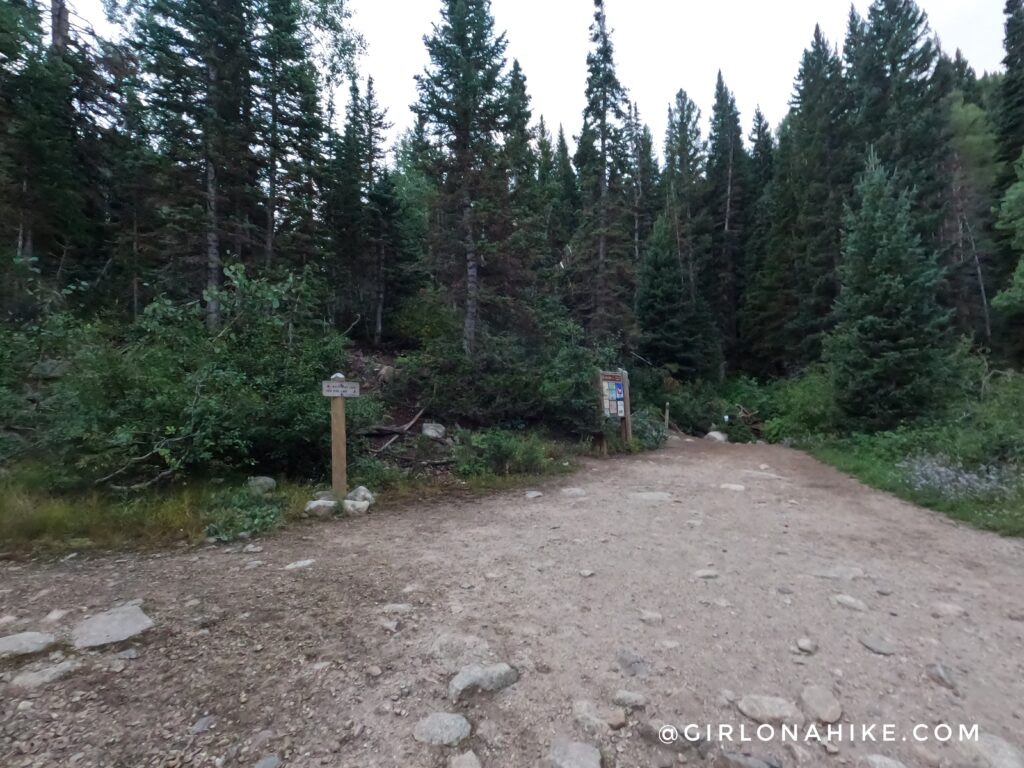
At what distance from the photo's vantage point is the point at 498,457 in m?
8.37

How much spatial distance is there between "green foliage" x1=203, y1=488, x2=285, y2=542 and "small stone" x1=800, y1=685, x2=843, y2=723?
4778 millimetres

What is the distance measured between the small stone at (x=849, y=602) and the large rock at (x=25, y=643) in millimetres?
4899

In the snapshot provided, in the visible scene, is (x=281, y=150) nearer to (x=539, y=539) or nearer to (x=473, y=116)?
(x=473, y=116)

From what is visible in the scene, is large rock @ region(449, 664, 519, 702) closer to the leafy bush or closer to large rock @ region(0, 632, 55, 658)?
large rock @ region(0, 632, 55, 658)

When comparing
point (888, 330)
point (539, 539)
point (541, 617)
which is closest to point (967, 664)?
point (541, 617)

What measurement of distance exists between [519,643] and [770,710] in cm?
129

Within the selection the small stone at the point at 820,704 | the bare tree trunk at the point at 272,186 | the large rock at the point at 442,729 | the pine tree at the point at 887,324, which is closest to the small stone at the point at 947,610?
the small stone at the point at 820,704

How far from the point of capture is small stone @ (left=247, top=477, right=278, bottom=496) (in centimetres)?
596

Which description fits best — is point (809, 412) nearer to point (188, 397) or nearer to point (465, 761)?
point (188, 397)

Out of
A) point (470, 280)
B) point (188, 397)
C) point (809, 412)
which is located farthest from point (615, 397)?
point (188, 397)

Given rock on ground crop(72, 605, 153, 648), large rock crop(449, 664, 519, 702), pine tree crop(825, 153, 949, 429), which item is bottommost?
large rock crop(449, 664, 519, 702)

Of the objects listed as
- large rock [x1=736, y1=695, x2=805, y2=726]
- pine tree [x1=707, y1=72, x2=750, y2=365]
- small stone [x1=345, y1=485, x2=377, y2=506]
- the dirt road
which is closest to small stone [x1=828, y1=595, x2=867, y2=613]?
the dirt road

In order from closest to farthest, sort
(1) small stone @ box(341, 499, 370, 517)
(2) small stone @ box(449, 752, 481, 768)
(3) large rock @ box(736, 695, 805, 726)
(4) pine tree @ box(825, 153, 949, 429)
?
(2) small stone @ box(449, 752, 481, 768), (3) large rock @ box(736, 695, 805, 726), (1) small stone @ box(341, 499, 370, 517), (4) pine tree @ box(825, 153, 949, 429)

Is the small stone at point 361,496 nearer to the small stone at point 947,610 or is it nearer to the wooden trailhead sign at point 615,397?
the small stone at point 947,610
